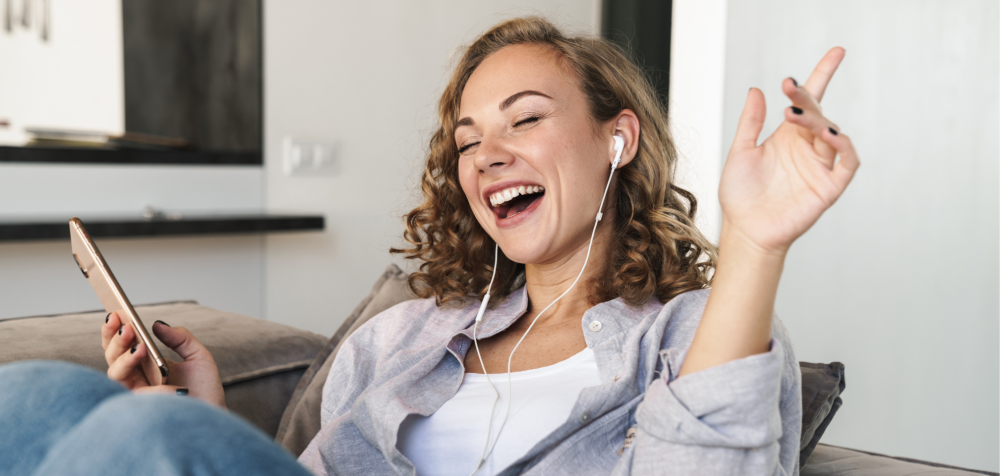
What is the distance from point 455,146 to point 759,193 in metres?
0.79

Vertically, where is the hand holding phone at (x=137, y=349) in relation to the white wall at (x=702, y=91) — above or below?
below

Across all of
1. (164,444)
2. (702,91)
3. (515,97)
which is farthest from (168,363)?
(702,91)

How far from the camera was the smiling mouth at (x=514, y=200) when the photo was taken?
1.20 metres

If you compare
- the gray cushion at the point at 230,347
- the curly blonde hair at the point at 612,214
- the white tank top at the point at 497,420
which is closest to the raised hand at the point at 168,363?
the gray cushion at the point at 230,347

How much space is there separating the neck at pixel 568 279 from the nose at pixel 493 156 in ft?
0.64

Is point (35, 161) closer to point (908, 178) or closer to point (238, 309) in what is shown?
point (238, 309)

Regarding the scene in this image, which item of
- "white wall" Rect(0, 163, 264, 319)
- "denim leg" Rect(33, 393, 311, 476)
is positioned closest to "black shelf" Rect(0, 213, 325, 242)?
"white wall" Rect(0, 163, 264, 319)

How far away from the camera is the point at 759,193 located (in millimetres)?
721

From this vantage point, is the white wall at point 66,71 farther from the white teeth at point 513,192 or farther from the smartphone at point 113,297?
the white teeth at point 513,192

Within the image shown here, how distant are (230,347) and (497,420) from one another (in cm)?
58

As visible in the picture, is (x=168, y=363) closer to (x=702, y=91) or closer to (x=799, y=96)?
(x=799, y=96)

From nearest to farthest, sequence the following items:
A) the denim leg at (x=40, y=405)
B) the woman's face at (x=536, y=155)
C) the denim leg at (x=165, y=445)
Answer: the denim leg at (x=165, y=445) → the denim leg at (x=40, y=405) → the woman's face at (x=536, y=155)

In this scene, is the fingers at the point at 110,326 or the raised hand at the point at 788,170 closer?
the raised hand at the point at 788,170

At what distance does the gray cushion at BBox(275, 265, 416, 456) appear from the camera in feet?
4.24
